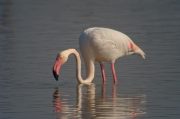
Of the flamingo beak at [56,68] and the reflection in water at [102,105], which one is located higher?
the flamingo beak at [56,68]

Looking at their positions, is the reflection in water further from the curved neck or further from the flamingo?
the flamingo

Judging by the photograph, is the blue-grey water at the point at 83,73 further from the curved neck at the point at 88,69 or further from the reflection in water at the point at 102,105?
the curved neck at the point at 88,69

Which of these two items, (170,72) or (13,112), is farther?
(170,72)

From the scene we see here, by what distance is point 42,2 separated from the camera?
33.3 m

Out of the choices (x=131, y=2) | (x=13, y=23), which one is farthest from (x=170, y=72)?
(x=131, y=2)

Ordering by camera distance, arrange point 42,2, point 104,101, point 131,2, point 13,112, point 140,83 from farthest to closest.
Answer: point 42,2 < point 131,2 < point 140,83 < point 104,101 < point 13,112

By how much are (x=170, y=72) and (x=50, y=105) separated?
135 inches

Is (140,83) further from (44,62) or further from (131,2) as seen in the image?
(131,2)

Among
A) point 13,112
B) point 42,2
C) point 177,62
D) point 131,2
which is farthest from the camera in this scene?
point 42,2

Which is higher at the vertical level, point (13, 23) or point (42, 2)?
point (42, 2)

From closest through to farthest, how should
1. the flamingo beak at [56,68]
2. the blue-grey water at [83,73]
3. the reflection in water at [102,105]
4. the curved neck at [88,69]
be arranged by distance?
1. the reflection in water at [102,105]
2. the blue-grey water at [83,73]
3. the flamingo beak at [56,68]
4. the curved neck at [88,69]

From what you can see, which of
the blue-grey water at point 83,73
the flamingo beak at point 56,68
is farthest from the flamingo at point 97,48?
the blue-grey water at point 83,73

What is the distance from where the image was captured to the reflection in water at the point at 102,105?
860 cm

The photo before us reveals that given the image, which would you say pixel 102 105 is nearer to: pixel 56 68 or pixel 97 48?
pixel 56 68
